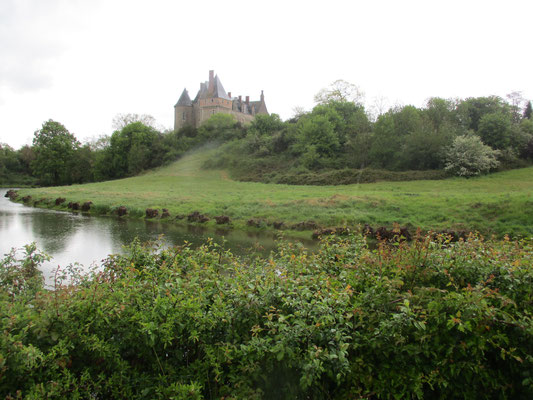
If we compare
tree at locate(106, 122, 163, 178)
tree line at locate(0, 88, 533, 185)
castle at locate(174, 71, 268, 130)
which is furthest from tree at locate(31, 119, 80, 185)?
castle at locate(174, 71, 268, 130)

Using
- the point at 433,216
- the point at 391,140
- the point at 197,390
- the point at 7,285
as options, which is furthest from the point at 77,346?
the point at 391,140

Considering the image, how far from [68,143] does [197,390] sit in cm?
7612

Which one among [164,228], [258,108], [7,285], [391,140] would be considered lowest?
→ [164,228]

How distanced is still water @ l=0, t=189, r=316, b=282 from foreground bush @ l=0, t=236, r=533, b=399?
6442 millimetres

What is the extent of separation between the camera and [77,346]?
3.84m

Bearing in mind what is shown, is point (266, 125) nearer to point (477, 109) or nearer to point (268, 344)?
point (477, 109)

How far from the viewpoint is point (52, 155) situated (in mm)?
66625

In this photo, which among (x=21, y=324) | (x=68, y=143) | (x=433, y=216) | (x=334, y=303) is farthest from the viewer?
(x=68, y=143)

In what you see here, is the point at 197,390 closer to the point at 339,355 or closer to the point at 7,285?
the point at 339,355

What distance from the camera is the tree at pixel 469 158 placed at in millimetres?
37594

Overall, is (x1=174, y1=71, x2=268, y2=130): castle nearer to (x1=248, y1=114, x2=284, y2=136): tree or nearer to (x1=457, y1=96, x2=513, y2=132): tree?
(x1=248, y1=114, x2=284, y2=136): tree

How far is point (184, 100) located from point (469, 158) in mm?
66785

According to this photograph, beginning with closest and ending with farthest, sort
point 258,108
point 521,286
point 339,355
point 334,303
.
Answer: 1. point 339,355
2. point 334,303
3. point 521,286
4. point 258,108

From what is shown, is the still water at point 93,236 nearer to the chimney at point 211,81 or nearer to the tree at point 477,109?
the tree at point 477,109
